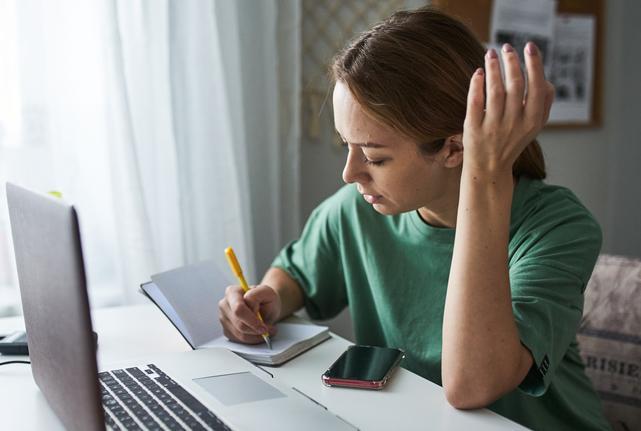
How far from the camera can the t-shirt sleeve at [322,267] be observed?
1.30 m

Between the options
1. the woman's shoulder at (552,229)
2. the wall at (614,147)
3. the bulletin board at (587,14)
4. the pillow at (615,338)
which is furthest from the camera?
the wall at (614,147)

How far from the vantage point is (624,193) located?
277cm

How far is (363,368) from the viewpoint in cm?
93

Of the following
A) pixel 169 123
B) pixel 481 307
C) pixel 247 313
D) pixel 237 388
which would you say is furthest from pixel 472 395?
pixel 169 123

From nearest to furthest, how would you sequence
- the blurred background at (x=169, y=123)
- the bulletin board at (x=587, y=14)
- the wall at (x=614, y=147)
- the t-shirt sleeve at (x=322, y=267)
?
the t-shirt sleeve at (x=322, y=267), the blurred background at (x=169, y=123), the bulletin board at (x=587, y=14), the wall at (x=614, y=147)

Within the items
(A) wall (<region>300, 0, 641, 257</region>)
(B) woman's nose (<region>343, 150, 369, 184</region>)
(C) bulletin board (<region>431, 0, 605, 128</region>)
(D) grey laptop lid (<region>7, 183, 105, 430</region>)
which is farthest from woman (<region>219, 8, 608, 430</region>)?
(A) wall (<region>300, 0, 641, 257</region>)

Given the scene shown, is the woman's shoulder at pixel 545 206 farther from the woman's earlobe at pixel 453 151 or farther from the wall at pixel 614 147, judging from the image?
the wall at pixel 614 147

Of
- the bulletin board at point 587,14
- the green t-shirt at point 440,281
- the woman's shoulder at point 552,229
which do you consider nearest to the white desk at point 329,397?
the green t-shirt at point 440,281

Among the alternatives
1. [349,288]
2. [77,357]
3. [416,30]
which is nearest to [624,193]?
[349,288]

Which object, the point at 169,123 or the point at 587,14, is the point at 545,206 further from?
the point at 587,14

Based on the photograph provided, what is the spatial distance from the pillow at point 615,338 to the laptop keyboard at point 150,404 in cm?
73

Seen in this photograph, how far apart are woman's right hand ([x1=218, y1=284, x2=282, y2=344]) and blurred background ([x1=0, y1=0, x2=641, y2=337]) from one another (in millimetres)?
398

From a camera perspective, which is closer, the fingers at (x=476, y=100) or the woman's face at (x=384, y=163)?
the fingers at (x=476, y=100)

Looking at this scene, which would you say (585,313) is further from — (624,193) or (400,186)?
(624,193)
